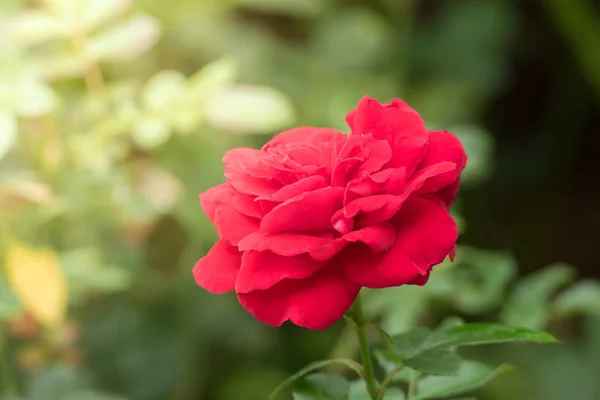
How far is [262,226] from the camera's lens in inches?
14.6

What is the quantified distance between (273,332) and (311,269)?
91cm

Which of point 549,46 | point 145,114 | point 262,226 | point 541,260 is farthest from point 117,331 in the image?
point 549,46

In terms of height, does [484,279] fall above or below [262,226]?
below

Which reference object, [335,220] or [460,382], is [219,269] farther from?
[460,382]

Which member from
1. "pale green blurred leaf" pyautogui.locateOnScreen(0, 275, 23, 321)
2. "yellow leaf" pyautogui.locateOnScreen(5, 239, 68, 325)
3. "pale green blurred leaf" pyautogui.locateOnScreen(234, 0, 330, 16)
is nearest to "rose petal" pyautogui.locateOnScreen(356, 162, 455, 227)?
"pale green blurred leaf" pyautogui.locateOnScreen(0, 275, 23, 321)

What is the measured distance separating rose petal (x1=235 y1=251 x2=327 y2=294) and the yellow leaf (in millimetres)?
455

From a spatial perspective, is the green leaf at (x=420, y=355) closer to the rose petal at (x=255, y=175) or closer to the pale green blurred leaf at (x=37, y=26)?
the rose petal at (x=255, y=175)

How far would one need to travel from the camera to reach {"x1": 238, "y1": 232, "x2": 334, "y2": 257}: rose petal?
1.16 feet

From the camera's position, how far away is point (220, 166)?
3.61 ft

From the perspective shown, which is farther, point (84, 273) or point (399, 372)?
point (84, 273)

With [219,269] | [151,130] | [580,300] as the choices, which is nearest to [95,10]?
[151,130]

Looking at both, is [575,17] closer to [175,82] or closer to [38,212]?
[175,82]

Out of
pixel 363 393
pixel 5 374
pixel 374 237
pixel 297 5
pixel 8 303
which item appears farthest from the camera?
pixel 297 5

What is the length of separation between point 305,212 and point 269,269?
0.12 ft
